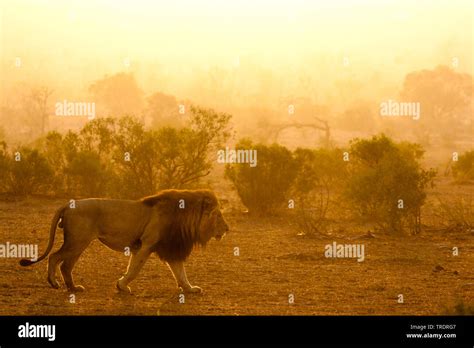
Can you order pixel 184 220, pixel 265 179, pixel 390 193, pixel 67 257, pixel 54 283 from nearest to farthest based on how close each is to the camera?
1. pixel 67 257
2. pixel 54 283
3. pixel 184 220
4. pixel 390 193
5. pixel 265 179

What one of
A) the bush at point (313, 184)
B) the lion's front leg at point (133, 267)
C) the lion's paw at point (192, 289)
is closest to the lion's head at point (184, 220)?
the lion's front leg at point (133, 267)

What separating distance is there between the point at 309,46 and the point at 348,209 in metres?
119

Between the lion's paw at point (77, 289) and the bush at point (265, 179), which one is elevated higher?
the bush at point (265, 179)

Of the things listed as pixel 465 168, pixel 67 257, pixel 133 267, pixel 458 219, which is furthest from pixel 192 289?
pixel 465 168

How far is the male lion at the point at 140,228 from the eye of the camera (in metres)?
10.4

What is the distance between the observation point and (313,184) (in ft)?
71.4

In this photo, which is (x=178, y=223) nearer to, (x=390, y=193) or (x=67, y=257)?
(x=67, y=257)

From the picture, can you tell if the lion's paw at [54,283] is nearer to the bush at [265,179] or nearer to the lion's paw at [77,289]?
the lion's paw at [77,289]

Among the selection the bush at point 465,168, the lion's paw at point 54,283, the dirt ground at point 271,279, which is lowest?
the dirt ground at point 271,279

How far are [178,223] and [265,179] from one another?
1058cm

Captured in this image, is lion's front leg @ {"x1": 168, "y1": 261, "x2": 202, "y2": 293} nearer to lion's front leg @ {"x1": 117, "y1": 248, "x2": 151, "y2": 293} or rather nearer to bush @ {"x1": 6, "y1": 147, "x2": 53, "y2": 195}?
lion's front leg @ {"x1": 117, "y1": 248, "x2": 151, "y2": 293}

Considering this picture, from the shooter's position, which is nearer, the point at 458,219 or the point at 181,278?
the point at 181,278

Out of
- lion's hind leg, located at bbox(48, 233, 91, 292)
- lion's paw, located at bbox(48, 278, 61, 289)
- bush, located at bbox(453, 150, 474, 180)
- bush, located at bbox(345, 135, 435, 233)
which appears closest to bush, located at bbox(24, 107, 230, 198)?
bush, located at bbox(345, 135, 435, 233)

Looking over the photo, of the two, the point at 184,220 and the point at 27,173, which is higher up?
the point at 27,173
